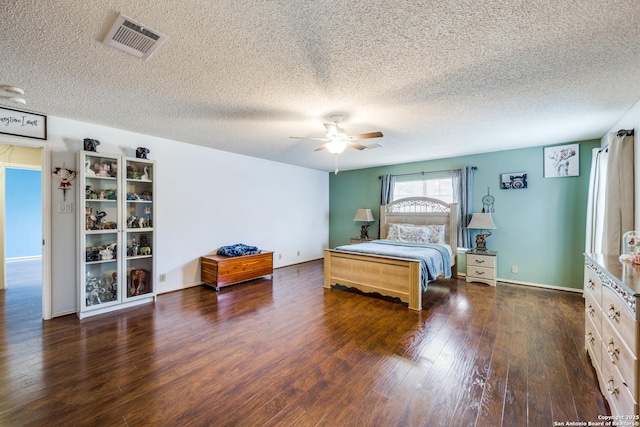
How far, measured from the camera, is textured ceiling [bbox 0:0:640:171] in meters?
1.48

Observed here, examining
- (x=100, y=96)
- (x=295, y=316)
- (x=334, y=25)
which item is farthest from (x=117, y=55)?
(x=295, y=316)

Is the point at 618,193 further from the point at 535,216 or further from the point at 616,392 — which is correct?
the point at 616,392

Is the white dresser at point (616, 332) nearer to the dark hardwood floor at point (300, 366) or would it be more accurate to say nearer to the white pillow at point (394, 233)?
the dark hardwood floor at point (300, 366)

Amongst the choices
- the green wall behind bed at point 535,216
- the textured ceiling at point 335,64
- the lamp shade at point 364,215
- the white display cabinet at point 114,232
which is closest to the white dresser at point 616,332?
the textured ceiling at point 335,64

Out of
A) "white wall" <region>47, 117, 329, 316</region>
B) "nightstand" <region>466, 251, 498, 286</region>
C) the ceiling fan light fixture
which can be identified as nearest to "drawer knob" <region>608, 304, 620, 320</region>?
the ceiling fan light fixture

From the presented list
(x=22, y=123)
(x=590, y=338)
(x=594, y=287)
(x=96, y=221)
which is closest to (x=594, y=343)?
(x=590, y=338)

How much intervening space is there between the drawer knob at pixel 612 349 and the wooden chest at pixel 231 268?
14.3 feet

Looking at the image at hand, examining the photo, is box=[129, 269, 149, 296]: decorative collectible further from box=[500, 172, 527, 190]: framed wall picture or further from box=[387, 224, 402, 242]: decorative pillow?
box=[500, 172, 527, 190]: framed wall picture

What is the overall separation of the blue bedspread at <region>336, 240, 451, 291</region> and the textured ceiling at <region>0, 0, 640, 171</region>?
5.99ft

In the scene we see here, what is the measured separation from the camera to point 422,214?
5527 mm

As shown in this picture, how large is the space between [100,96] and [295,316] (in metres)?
3.18

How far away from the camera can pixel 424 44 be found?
1.76 m

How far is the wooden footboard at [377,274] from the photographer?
3.48 m

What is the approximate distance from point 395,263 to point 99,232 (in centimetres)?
397
